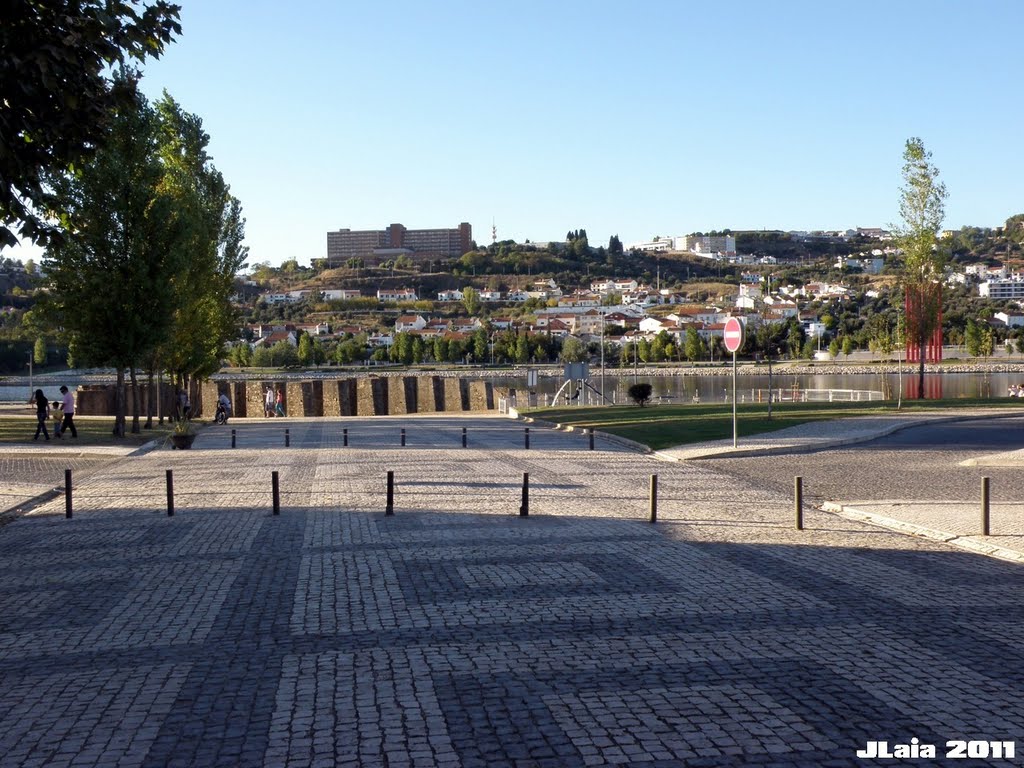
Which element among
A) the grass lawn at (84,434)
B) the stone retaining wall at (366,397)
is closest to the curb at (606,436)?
the grass lawn at (84,434)

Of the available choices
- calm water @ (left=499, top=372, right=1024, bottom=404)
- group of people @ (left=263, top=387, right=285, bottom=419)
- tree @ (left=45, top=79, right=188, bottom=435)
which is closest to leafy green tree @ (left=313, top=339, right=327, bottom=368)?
calm water @ (left=499, top=372, right=1024, bottom=404)

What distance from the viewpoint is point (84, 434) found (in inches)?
1331

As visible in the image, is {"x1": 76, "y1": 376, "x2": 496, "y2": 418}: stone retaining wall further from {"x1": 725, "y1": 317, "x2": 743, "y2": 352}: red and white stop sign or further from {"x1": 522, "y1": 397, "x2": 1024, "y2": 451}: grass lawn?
{"x1": 725, "y1": 317, "x2": 743, "y2": 352}: red and white stop sign

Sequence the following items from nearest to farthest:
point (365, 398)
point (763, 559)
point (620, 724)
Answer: point (620, 724)
point (763, 559)
point (365, 398)

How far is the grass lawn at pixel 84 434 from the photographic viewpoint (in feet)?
101

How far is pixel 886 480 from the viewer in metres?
18.8

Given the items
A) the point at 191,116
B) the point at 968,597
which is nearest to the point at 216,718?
the point at 968,597

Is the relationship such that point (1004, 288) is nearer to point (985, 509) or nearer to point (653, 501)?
point (985, 509)

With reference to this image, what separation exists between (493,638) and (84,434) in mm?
29206

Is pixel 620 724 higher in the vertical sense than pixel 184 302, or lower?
lower

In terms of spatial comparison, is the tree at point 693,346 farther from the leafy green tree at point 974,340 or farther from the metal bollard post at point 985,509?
the metal bollard post at point 985,509

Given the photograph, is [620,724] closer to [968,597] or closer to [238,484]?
[968,597]

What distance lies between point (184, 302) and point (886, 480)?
2517 cm

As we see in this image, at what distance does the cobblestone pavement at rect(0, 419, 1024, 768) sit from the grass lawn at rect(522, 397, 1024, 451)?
13.7 meters
